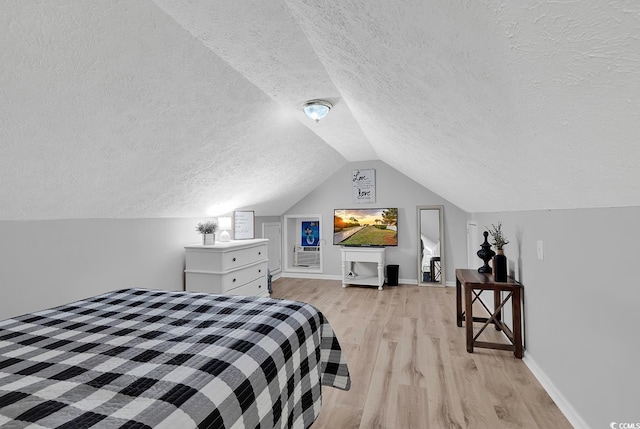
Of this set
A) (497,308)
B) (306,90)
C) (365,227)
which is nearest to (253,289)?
(365,227)

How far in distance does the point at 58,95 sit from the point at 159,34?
0.59 meters

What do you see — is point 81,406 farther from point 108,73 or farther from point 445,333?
point 445,333

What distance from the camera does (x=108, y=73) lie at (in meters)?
1.56

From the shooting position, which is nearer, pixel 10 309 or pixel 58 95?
pixel 58 95

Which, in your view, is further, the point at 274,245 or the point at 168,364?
the point at 274,245

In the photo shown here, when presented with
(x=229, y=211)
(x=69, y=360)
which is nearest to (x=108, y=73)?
(x=69, y=360)

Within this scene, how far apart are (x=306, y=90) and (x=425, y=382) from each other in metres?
2.39

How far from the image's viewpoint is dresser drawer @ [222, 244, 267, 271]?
3430 mm

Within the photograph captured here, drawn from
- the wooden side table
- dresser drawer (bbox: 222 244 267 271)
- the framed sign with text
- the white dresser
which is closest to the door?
dresser drawer (bbox: 222 244 267 271)

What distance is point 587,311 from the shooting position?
1588mm

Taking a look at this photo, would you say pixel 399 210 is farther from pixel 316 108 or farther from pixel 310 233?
pixel 316 108

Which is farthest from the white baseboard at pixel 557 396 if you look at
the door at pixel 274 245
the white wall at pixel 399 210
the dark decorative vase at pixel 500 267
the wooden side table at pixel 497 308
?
the door at pixel 274 245

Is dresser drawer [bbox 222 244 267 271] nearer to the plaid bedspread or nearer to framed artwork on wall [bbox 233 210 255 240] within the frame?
framed artwork on wall [bbox 233 210 255 240]

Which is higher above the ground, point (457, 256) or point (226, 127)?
point (226, 127)
